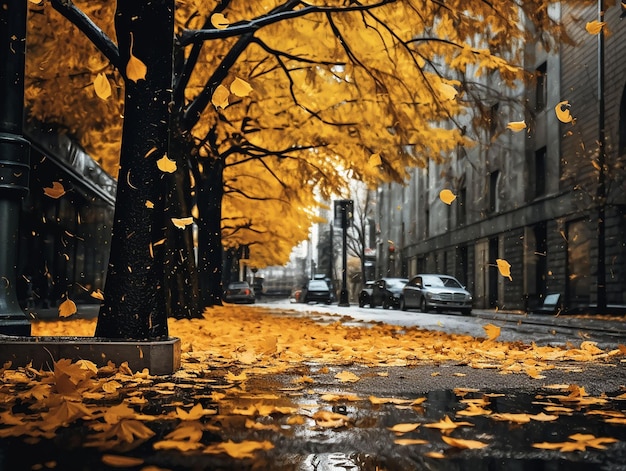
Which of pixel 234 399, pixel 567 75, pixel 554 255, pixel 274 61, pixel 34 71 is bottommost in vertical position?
pixel 234 399

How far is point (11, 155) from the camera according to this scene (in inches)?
244

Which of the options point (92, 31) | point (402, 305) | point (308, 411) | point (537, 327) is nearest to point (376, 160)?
point (537, 327)

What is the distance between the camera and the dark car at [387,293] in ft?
104

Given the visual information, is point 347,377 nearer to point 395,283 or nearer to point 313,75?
point 313,75

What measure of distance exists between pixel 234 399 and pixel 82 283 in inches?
952

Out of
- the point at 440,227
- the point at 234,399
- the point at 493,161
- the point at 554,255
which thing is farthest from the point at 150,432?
the point at 440,227

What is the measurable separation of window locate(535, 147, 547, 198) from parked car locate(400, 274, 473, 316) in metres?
5.30

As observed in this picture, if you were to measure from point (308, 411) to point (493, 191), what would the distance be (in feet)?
103

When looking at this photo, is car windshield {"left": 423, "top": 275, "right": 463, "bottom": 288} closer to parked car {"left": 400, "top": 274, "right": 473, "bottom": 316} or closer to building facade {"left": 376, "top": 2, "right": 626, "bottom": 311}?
parked car {"left": 400, "top": 274, "right": 473, "bottom": 316}

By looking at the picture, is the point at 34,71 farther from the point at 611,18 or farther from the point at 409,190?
the point at 409,190

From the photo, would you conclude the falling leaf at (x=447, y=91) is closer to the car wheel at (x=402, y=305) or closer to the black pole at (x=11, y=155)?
the black pole at (x=11, y=155)

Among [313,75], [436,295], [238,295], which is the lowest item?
[238,295]

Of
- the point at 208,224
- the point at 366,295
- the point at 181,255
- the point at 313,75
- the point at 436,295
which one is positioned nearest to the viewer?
the point at 313,75

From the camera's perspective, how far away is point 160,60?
6102 millimetres
